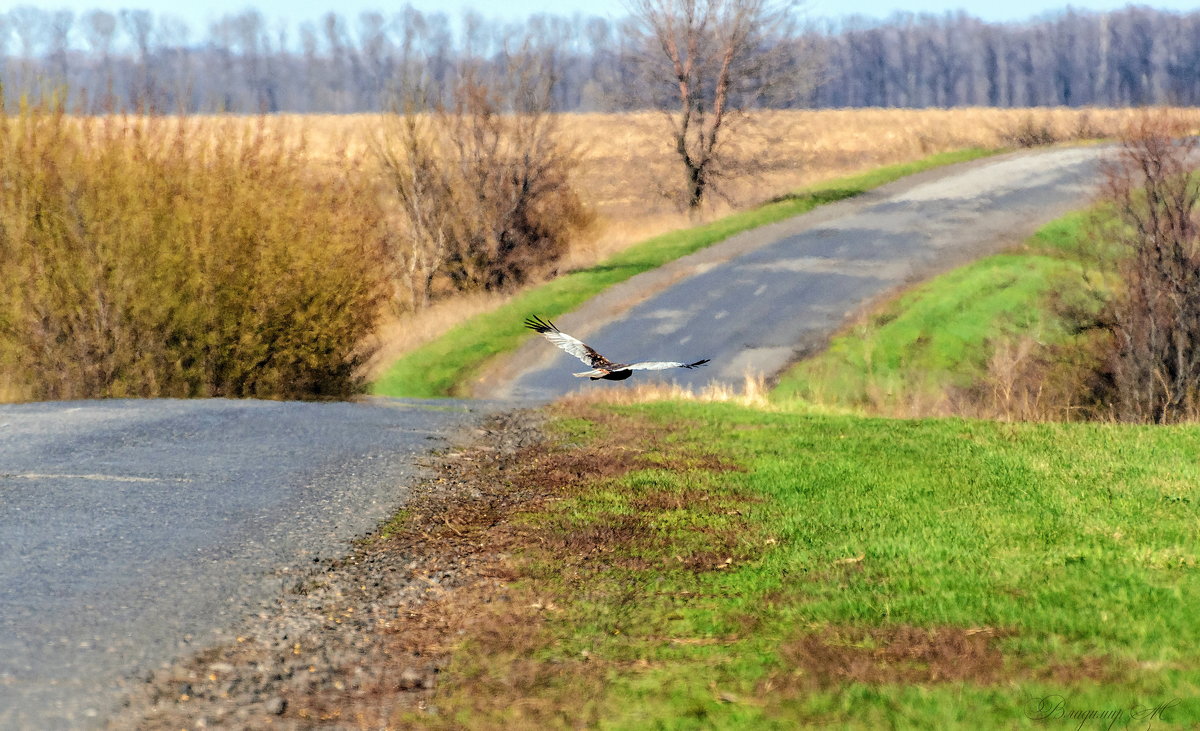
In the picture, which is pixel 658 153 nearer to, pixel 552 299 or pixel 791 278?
pixel 552 299

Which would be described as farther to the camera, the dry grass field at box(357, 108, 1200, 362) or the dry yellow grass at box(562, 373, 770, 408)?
the dry grass field at box(357, 108, 1200, 362)

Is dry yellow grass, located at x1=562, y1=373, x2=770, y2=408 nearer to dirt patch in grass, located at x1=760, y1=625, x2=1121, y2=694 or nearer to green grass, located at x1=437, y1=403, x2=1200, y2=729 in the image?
green grass, located at x1=437, y1=403, x2=1200, y2=729

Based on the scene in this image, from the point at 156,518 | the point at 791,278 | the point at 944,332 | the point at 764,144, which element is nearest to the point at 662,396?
the point at 944,332

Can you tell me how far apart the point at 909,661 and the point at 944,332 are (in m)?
19.6

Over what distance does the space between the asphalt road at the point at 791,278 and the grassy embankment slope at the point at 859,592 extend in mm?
10969

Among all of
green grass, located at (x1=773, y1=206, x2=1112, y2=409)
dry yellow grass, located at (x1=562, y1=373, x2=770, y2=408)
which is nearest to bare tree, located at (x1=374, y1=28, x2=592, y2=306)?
green grass, located at (x1=773, y1=206, x2=1112, y2=409)

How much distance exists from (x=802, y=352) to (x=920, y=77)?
158m

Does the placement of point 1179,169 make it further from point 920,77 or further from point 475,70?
point 920,77

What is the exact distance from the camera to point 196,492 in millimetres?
10906

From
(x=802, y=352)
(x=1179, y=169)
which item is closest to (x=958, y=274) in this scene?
(x=802, y=352)

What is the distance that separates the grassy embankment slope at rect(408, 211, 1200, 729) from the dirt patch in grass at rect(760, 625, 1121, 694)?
0.6 inches

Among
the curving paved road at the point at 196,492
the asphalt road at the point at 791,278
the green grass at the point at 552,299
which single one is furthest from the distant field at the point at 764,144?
the curving paved road at the point at 196,492

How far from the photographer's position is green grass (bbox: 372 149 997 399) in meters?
27.1

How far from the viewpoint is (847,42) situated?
589 ft
